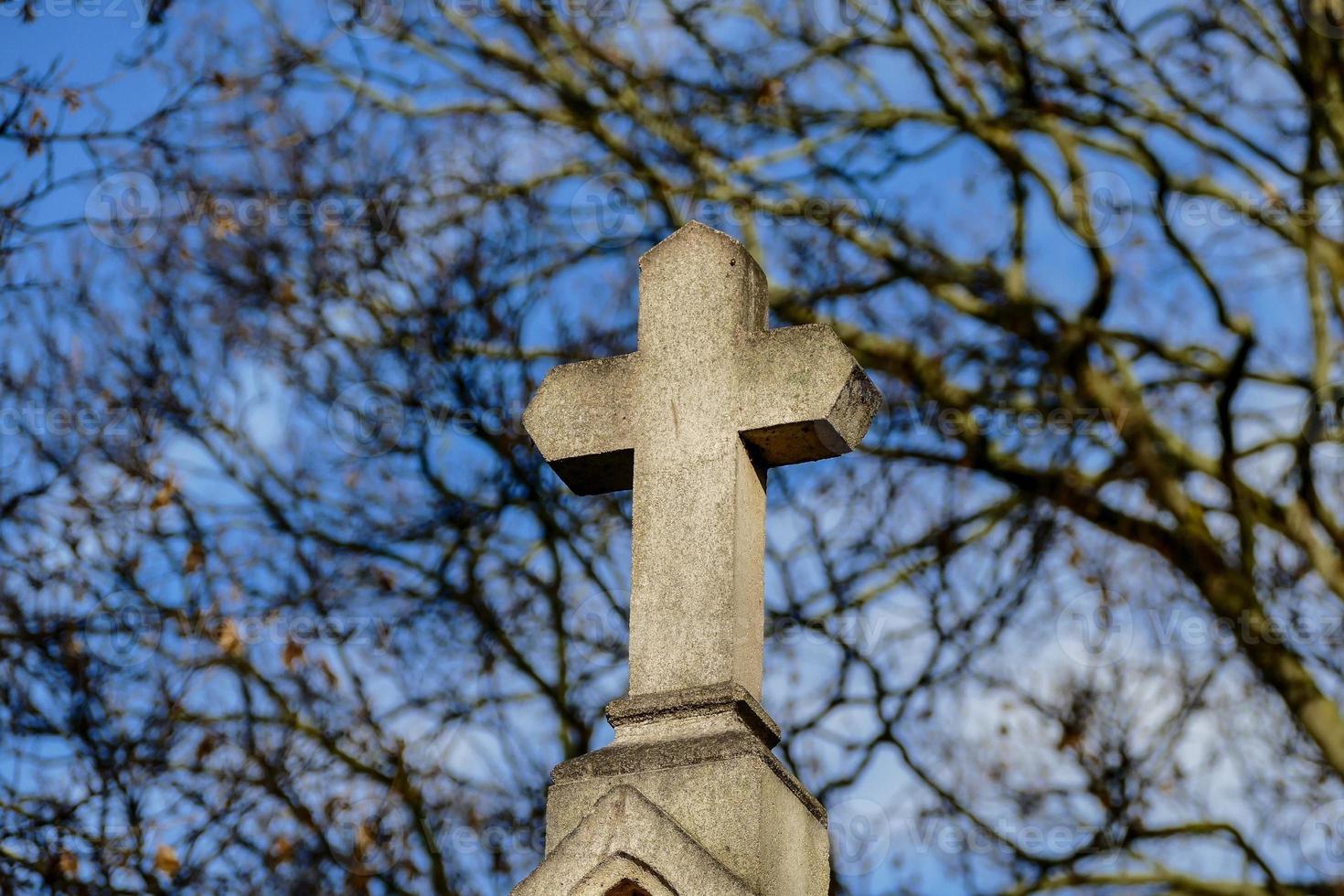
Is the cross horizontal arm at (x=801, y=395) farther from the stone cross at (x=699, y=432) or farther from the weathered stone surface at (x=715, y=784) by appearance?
the weathered stone surface at (x=715, y=784)

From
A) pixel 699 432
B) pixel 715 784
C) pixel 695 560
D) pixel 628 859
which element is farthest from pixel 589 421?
pixel 628 859

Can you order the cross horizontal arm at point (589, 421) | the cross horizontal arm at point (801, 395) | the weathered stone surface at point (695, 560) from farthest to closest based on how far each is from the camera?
the cross horizontal arm at point (589, 421), the cross horizontal arm at point (801, 395), the weathered stone surface at point (695, 560)

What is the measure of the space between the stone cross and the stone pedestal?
0.11 metres

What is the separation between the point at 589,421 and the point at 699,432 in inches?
11.9

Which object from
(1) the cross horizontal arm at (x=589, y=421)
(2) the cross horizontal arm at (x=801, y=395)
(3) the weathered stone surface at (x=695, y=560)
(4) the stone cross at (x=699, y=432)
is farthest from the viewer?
(1) the cross horizontal arm at (x=589, y=421)

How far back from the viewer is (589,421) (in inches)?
177

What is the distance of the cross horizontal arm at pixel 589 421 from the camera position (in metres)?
4.46

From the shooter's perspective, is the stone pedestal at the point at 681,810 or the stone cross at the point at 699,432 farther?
the stone cross at the point at 699,432

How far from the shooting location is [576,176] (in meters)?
12.8

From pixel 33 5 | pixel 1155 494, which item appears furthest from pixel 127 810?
pixel 1155 494

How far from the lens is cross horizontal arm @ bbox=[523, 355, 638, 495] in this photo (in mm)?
4461

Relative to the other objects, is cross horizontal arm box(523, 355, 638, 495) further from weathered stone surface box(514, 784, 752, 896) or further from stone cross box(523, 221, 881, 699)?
weathered stone surface box(514, 784, 752, 896)

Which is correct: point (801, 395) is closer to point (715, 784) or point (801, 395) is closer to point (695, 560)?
point (695, 560)

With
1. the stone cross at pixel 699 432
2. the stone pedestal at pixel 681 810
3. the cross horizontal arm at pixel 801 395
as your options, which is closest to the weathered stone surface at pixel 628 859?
the stone pedestal at pixel 681 810
